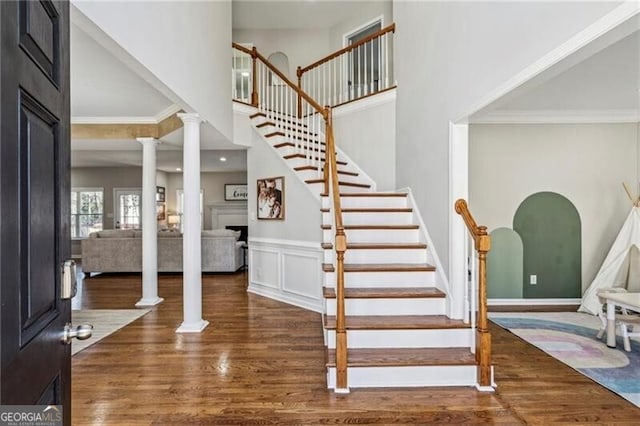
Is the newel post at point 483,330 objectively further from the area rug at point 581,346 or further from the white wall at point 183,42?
the white wall at point 183,42

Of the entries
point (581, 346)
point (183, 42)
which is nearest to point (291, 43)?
point (183, 42)

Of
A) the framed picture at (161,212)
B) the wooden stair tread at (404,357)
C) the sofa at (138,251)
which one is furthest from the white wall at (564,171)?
the framed picture at (161,212)

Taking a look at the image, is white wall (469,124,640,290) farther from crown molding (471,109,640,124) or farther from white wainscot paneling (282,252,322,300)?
white wainscot paneling (282,252,322,300)

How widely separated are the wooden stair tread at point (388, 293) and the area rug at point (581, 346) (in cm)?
123

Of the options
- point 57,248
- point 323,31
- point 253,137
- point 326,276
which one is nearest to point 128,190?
point 253,137

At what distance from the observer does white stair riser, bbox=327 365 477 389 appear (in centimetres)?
261

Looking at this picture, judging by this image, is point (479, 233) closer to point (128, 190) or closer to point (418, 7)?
point (418, 7)

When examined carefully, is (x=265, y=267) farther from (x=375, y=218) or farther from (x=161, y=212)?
(x=161, y=212)

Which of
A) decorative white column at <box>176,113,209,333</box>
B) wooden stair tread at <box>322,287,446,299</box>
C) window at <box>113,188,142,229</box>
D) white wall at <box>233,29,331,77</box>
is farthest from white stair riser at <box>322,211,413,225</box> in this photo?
window at <box>113,188,142,229</box>

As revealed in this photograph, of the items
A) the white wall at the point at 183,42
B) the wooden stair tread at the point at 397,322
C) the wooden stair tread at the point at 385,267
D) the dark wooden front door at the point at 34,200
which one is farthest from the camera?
the wooden stair tread at the point at 385,267

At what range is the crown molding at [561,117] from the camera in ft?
14.6

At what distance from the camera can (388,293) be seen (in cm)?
314

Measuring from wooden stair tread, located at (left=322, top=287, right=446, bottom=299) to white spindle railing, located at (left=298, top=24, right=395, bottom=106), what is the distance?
3.45m

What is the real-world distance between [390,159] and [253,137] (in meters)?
2.18
